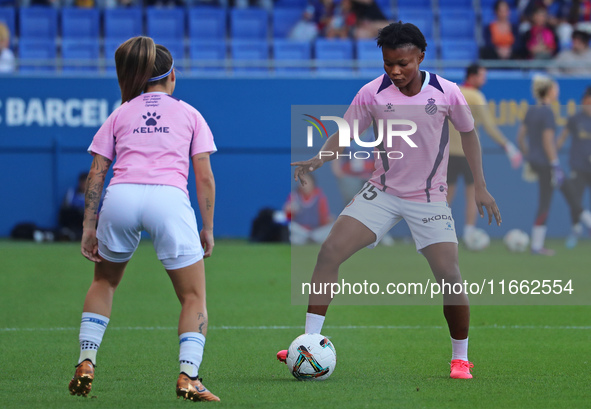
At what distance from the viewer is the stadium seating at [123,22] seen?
17.3m

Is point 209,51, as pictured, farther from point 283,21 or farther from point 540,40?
point 540,40

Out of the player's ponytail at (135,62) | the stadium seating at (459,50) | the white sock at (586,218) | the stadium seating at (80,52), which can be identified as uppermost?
the player's ponytail at (135,62)

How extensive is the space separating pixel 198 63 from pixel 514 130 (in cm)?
574

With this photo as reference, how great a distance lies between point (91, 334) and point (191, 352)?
0.59 meters

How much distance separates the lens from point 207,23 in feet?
58.4

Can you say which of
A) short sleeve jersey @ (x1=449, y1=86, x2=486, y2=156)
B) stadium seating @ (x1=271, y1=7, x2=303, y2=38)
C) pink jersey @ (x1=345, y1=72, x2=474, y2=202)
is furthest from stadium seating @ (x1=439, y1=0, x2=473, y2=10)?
pink jersey @ (x1=345, y1=72, x2=474, y2=202)

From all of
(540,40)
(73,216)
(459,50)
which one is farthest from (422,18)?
(73,216)

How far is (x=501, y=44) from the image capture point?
17.6 metres

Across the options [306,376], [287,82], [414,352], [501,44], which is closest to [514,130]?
[501,44]

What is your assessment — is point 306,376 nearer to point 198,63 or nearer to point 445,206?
point 445,206

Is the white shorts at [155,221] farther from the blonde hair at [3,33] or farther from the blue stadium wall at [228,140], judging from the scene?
the blonde hair at [3,33]

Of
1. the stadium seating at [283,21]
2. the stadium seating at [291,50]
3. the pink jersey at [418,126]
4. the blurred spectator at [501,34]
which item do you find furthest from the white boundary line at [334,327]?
the stadium seating at [283,21]

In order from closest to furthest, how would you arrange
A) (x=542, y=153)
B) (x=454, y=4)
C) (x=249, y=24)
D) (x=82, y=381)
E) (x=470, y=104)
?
(x=82, y=381) → (x=470, y=104) → (x=542, y=153) → (x=249, y=24) → (x=454, y=4)

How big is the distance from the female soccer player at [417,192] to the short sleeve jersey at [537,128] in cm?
914
